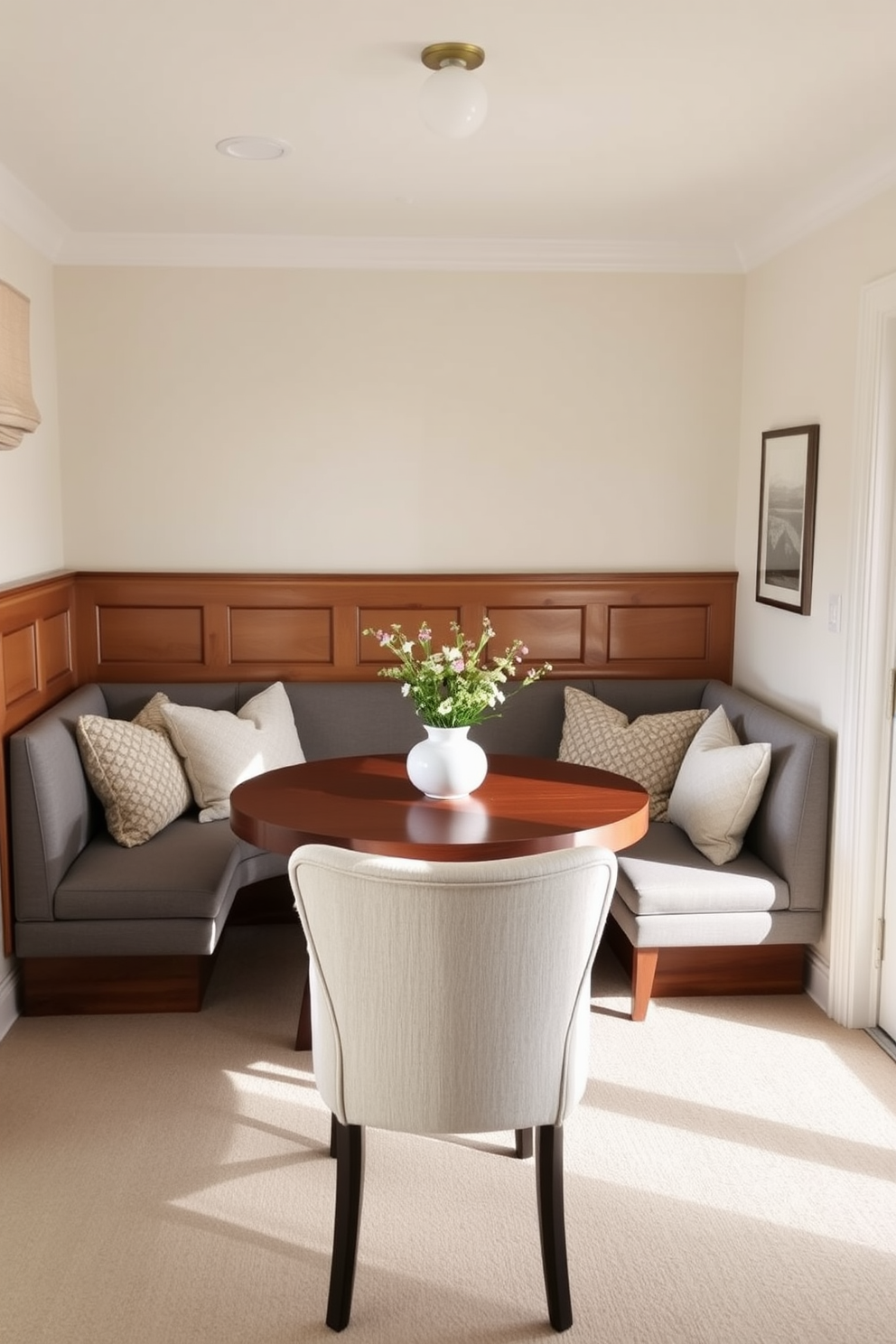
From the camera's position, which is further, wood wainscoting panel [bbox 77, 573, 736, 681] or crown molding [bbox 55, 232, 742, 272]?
wood wainscoting panel [bbox 77, 573, 736, 681]

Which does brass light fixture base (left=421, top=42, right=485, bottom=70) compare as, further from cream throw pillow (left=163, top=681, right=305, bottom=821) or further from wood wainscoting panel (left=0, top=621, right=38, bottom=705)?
cream throw pillow (left=163, top=681, right=305, bottom=821)

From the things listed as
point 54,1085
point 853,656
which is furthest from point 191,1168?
point 853,656

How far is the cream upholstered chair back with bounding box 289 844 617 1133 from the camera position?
2010mm

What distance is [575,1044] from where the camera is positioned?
2.22 meters

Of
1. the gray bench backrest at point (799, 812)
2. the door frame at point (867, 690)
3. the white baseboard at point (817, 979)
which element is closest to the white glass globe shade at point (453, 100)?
the door frame at point (867, 690)

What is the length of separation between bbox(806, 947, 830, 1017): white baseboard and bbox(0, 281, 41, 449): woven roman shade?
2885 mm

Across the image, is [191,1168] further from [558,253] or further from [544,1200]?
[558,253]

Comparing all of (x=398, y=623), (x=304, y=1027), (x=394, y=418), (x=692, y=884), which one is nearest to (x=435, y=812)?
(x=304, y=1027)

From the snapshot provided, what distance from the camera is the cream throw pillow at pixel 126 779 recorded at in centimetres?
368

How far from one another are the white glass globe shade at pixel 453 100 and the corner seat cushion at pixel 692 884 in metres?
2.10

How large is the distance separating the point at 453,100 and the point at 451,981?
1860 millimetres

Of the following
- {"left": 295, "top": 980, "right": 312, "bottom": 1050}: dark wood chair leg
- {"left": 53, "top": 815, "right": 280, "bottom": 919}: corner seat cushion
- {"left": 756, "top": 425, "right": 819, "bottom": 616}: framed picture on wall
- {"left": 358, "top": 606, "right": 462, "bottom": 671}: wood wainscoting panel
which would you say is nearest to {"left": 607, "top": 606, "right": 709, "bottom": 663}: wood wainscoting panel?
{"left": 756, "top": 425, "right": 819, "bottom": 616}: framed picture on wall

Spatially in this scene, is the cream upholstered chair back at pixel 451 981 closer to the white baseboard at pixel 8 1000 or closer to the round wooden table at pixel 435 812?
the round wooden table at pixel 435 812

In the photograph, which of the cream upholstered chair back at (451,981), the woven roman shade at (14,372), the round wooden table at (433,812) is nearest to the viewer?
the cream upholstered chair back at (451,981)
